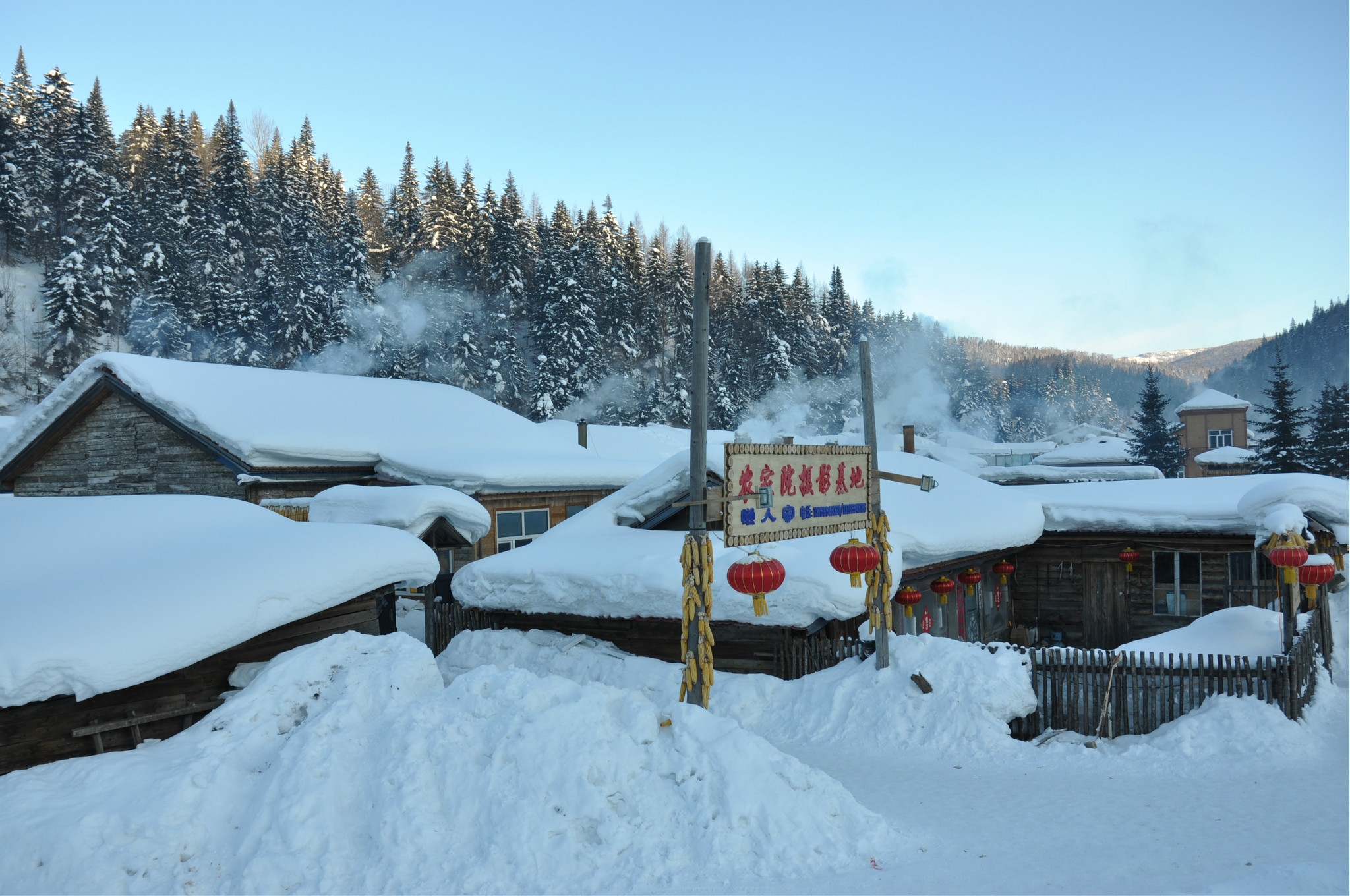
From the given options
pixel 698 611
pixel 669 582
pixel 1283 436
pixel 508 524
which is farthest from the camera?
pixel 1283 436

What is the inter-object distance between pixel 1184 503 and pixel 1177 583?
2044 mm

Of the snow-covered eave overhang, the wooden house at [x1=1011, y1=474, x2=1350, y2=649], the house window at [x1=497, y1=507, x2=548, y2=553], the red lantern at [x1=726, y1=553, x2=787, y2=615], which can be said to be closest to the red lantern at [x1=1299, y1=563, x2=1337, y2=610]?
the wooden house at [x1=1011, y1=474, x2=1350, y2=649]

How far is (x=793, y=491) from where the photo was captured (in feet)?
30.9

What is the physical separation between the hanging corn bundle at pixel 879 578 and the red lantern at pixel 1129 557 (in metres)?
10.3

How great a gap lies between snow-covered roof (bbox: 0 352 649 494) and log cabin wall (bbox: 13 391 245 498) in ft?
2.48

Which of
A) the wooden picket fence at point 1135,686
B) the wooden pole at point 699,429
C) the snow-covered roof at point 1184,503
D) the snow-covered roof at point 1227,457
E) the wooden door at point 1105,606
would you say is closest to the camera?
the wooden pole at point 699,429

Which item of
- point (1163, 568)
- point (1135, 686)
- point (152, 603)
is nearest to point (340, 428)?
point (152, 603)

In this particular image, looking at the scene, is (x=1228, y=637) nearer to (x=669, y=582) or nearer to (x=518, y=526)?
(x=669, y=582)

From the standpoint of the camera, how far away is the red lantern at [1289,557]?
11.6 m

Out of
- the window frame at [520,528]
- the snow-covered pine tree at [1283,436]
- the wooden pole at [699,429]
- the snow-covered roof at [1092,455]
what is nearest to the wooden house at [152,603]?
the wooden pole at [699,429]

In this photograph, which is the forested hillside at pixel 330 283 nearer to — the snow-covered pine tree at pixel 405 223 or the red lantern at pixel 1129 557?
the snow-covered pine tree at pixel 405 223

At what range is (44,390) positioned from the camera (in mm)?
43969

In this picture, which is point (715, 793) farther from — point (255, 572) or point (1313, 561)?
point (1313, 561)

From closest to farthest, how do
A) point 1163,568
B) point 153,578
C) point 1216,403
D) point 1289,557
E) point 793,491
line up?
point 153,578 < point 793,491 < point 1289,557 < point 1163,568 < point 1216,403
